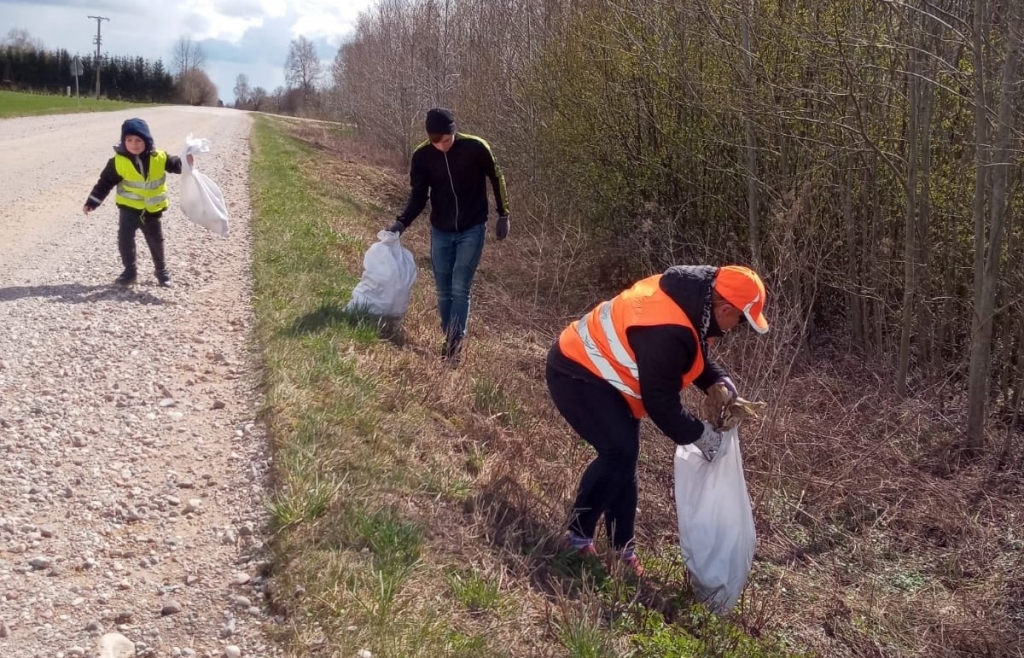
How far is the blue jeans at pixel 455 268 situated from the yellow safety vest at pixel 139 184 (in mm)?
2372

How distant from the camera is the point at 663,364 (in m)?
3.49

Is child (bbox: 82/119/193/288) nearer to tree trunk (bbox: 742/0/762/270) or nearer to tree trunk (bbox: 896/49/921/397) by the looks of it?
tree trunk (bbox: 742/0/762/270)

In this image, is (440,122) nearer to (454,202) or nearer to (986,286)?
(454,202)

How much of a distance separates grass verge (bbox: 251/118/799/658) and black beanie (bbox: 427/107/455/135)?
1475 mm

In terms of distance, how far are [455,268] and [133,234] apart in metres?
2.71

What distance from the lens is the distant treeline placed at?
6488 cm

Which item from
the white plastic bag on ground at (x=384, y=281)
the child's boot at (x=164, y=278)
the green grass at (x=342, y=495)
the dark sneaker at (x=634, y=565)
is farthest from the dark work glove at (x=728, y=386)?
the child's boot at (x=164, y=278)

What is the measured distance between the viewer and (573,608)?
128 inches

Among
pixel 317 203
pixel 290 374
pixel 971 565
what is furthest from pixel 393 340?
pixel 317 203

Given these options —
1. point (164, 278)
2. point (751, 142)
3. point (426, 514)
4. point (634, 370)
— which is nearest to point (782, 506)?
point (634, 370)

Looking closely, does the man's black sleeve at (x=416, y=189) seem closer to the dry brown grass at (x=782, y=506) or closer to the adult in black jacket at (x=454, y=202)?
the adult in black jacket at (x=454, y=202)

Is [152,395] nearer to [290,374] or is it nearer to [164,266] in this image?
[290,374]

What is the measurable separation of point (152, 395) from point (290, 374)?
0.74 metres

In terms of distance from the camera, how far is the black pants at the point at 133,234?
6.87 metres
